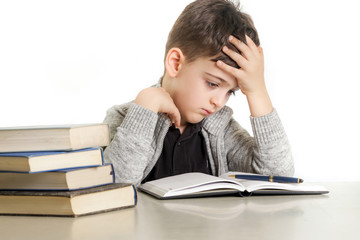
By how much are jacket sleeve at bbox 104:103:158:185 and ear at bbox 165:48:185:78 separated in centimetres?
18

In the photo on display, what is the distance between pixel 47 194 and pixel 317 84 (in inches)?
87.8

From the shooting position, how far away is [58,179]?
0.99 m

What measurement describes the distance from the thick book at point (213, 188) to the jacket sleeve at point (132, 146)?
14 cm

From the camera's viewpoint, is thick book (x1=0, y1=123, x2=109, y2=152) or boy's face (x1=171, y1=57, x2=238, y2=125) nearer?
thick book (x1=0, y1=123, x2=109, y2=152)

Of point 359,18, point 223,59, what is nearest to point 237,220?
point 223,59

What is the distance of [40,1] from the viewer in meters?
2.98

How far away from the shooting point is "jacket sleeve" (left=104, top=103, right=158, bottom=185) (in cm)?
145

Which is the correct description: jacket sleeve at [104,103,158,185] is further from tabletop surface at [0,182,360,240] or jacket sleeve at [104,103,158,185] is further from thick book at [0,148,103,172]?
thick book at [0,148,103,172]

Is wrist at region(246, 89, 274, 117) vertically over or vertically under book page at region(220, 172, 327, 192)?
over

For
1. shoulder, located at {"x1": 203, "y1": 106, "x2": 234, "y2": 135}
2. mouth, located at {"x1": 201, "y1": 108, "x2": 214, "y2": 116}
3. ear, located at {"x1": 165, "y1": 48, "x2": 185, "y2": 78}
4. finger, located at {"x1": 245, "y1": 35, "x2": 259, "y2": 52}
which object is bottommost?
shoulder, located at {"x1": 203, "y1": 106, "x2": 234, "y2": 135}

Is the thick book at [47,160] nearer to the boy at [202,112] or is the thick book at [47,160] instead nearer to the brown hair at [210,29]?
the boy at [202,112]

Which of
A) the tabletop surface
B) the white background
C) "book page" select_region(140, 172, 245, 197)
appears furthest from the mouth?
the white background

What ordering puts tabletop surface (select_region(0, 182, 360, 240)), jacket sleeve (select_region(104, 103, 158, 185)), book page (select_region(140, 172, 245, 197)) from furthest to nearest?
1. jacket sleeve (select_region(104, 103, 158, 185))
2. book page (select_region(140, 172, 245, 197))
3. tabletop surface (select_region(0, 182, 360, 240))

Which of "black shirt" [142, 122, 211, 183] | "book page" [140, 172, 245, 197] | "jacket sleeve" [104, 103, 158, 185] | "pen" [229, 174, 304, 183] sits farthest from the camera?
"black shirt" [142, 122, 211, 183]
